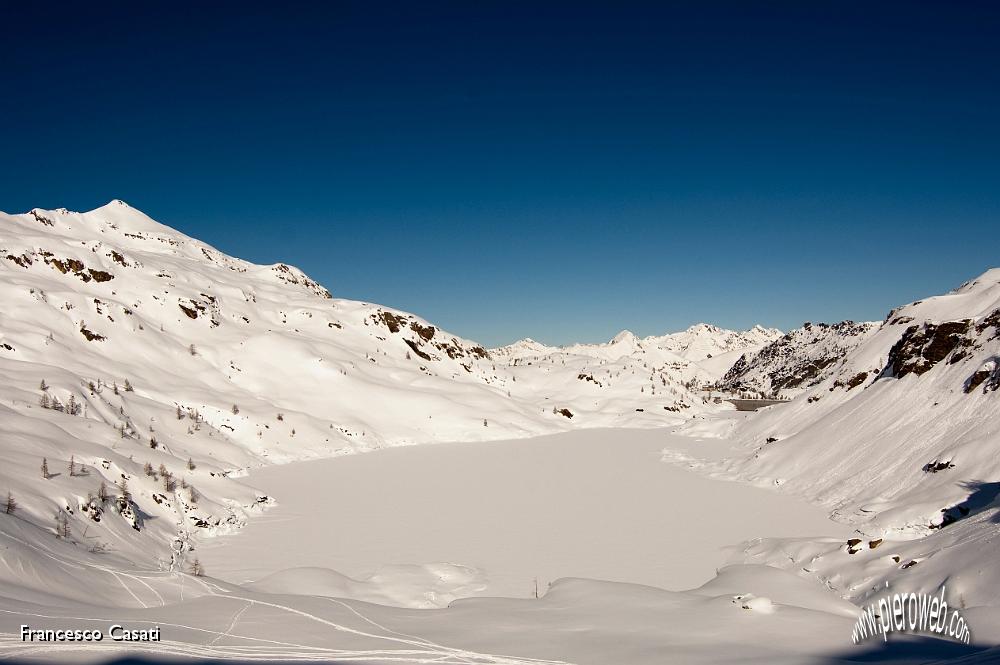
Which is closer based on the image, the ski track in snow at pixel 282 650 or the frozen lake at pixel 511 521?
the ski track in snow at pixel 282 650

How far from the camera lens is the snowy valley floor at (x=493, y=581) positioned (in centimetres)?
695

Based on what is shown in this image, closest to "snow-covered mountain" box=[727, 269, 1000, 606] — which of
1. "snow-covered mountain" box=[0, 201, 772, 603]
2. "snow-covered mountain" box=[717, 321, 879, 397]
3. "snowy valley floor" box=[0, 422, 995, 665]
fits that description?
"snowy valley floor" box=[0, 422, 995, 665]

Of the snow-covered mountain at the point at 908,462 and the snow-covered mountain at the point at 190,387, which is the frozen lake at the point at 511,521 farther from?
the snow-covered mountain at the point at 190,387

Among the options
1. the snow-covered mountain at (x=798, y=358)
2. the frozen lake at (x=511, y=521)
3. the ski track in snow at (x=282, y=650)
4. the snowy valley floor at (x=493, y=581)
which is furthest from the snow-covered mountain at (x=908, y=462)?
the snow-covered mountain at (x=798, y=358)

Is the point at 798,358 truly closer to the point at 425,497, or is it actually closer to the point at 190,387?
the point at 425,497

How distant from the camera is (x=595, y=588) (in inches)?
424

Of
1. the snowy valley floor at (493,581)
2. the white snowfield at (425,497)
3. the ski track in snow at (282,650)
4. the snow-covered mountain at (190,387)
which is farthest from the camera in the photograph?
the snow-covered mountain at (190,387)

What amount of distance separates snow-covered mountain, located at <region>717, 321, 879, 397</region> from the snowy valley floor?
201 ft

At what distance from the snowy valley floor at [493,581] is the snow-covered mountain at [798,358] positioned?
61308mm

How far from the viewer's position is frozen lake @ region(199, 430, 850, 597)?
43.0ft

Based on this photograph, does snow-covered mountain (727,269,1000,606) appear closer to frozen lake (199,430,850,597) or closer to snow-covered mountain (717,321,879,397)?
frozen lake (199,430,850,597)

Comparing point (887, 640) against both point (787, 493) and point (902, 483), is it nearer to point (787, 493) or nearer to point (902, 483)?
point (902, 483)

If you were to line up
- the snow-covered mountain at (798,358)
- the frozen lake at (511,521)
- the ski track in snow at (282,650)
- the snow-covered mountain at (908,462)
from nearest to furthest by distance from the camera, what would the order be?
1. the ski track in snow at (282,650)
2. the snow-covered mountain at (908,462)
3. the frozen lake at (511,521)
4. the snow-covered mountain at (798,358)

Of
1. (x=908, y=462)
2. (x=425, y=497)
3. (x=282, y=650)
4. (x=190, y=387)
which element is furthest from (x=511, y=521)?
(x=190, y=387)
